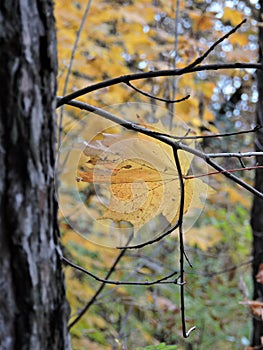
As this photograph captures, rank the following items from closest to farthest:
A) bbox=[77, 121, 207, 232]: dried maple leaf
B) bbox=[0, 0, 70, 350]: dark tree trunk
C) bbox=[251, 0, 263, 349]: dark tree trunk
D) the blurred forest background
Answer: bbox=[0, 0, 70, 350]: dark tree trunk < bbox=[77, 121, 207, 232]: dried maple leaf < bbox=[251, 0, 263, 349]: dark tree trunk < the blurred forest background

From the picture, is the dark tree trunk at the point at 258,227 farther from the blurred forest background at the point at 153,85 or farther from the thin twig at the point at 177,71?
the thin twig at the point at 177,71

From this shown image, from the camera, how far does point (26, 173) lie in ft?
1.43

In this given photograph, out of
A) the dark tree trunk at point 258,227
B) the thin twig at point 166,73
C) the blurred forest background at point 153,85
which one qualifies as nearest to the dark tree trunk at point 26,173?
the thin twig at point 166,73

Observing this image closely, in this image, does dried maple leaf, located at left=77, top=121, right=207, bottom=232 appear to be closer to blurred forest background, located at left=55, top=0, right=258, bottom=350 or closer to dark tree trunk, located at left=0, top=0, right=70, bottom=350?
dark tree trunk, located at left=0, top=0, right=70, bottom=350

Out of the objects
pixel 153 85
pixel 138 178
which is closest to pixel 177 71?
pixel 138 178

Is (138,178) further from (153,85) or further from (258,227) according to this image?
(153,85)

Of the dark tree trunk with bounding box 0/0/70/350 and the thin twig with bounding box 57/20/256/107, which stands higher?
the thin twig with bounding box 57/20/256/107

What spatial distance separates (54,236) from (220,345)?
144 inches

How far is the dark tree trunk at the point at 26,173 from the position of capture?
0.42m

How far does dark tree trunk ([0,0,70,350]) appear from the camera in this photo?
421 millimetres

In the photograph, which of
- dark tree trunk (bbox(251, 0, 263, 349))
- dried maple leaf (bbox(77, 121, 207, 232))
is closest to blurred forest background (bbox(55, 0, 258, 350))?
dark tree trunk (bbox(251, 0, 263, 349))

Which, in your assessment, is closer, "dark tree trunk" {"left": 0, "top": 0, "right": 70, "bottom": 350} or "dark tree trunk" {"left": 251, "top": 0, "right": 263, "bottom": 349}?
"dark tree trunk" {"left": 0, "top": 0, "right": 70, "bottom": 350}

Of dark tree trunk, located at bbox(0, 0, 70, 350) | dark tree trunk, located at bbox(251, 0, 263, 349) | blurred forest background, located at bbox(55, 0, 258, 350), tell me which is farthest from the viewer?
blurred forest background, located at bbox(55, 0, 258, 350)

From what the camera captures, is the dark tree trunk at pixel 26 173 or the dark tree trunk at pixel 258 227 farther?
the dark tree trunk at pixel 258 227
